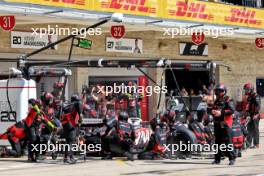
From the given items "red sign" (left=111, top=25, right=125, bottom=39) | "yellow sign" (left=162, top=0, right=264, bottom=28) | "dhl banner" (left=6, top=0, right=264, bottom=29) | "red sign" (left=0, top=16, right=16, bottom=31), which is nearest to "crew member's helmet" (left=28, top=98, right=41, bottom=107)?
"dhl banner" (left=6, top=0, right=264, bottom=29)

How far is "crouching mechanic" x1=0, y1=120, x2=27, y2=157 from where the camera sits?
15.1 m

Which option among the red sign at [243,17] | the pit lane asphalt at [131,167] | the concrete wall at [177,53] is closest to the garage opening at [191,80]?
the concrete wall at [177,53]

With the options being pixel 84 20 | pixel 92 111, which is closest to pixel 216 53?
pixel 84 20

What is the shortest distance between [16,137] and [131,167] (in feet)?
10.3

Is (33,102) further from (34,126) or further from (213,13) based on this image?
(213,13)

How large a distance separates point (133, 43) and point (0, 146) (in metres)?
12.1

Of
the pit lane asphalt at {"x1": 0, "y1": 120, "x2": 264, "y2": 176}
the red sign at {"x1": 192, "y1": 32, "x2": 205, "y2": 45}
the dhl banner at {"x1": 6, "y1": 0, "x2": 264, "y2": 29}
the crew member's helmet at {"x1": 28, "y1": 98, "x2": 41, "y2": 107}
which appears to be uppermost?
the dhl banner at {"x1": 6, "y1": 0, "x2": 264, "y2": 29}

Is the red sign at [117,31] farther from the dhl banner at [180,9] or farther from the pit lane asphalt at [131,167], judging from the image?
the pit lane asphalt at [131,167]

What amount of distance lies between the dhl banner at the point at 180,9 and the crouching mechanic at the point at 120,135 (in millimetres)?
6275

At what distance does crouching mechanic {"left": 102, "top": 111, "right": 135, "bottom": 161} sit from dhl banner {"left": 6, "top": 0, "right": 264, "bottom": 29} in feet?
20.6

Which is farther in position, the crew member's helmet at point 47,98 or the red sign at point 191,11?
the red sign at point 191,11

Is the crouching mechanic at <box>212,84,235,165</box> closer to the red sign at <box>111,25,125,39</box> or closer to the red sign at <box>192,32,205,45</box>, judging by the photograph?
the red sign at <box>111,25,125,39</box>

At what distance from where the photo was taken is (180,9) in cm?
2553

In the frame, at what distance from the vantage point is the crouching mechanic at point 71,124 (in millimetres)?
14117
